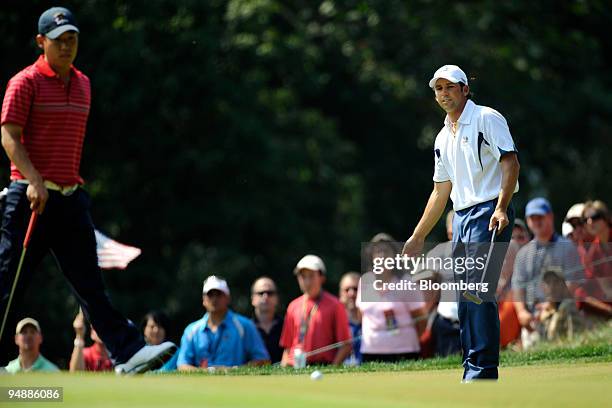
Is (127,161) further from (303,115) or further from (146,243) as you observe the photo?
(303,115)

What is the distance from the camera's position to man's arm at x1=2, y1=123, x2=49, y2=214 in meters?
8.51

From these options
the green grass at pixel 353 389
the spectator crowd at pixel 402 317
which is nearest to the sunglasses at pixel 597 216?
the spectator crowd at pixel 402 317

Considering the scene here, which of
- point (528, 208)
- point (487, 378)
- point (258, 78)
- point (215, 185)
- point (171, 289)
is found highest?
point (258, 78)

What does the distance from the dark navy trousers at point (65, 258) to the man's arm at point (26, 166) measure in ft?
0.61

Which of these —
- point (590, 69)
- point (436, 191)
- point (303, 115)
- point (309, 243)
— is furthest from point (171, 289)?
point (436, 191)

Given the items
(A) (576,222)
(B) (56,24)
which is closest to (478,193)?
(B) (56,24)

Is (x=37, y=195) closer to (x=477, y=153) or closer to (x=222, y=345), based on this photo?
(x=477, y=153)

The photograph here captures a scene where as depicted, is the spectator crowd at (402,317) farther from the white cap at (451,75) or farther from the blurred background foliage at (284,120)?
the blurred background foliage at (284,120)

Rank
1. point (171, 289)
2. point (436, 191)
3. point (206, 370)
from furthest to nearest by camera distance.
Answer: point (171, 289) → point (206, 370) → point (436, 191)

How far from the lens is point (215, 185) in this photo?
28.7m

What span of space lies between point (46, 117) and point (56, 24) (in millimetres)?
621

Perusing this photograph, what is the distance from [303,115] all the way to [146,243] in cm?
639

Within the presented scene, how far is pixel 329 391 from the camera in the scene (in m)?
7.96

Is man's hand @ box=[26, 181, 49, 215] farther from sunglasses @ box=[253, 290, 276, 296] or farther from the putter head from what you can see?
sunglasses @ box=[253, 290, 276, 296]
